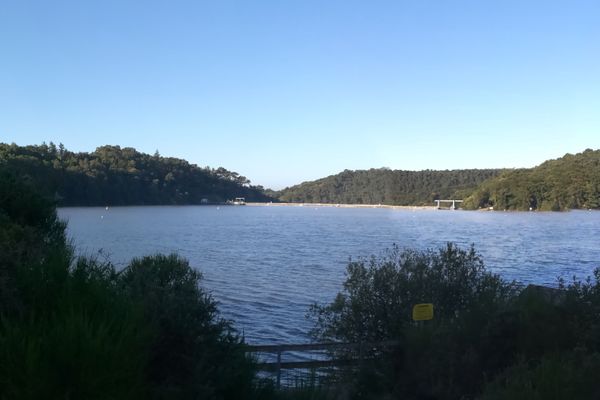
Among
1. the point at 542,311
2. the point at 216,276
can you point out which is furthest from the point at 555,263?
the point at 542,311

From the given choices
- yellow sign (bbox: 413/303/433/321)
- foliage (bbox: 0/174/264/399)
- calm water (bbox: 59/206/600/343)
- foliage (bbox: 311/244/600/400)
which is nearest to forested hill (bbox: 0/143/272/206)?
calm water (bbox: 59/206/600/343)

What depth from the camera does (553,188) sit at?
141750 millimetres

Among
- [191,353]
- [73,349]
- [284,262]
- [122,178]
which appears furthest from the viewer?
[122,178]

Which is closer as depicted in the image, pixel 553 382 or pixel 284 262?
pixel 553 382

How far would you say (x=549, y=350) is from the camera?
8.81 m

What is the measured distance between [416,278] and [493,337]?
10.3 feet

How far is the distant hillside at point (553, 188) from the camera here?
460 feet

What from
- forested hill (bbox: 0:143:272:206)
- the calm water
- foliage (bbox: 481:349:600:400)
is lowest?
the calm water

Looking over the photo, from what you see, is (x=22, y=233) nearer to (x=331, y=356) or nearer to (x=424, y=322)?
(x=331, y=356)

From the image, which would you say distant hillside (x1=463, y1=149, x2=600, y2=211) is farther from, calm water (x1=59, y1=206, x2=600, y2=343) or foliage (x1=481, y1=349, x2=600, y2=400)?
foliage (x1=481, y1=349, x2=600, y2=400)

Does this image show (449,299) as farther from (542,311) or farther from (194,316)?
(194,316)

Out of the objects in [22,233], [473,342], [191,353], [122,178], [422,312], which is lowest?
Result: [473,342]

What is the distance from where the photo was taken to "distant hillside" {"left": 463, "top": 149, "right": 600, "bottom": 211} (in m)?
140

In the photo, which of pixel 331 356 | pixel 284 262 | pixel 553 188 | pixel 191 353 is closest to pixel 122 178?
pixel 553 188
